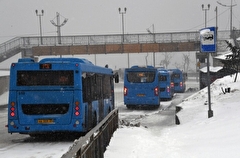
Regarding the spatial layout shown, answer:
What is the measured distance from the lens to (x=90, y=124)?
14266mm

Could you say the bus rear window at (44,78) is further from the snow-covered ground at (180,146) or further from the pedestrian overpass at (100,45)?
the pedestrian overpass at (100,45)

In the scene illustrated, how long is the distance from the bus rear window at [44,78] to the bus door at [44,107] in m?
0.30

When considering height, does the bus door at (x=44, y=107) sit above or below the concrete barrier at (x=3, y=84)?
above

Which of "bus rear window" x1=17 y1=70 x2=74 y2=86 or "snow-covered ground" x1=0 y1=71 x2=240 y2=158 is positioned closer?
"snow-covered ground" x1=0 y1=71 x2=240 y2=158

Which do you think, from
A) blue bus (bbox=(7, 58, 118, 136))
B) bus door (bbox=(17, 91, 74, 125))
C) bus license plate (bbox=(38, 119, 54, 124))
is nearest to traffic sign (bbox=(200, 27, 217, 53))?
A: blue bus (bbox=(7, 58, 118, 136))

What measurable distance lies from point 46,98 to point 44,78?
0.67m

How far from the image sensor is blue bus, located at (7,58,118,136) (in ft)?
41.7

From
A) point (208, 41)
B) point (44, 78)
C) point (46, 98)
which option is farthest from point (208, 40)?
point (46, 98)

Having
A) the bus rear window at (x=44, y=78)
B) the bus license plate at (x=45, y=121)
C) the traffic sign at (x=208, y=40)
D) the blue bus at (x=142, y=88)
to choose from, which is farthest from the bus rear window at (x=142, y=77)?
the bus license plate at (x=45, y=121)

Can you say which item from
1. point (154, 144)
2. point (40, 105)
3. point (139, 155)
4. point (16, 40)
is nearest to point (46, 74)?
point (40, 105)

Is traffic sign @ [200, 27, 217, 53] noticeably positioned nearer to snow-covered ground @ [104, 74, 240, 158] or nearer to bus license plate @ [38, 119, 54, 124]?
snow-covered ground @ [104, 74, 240, 158]

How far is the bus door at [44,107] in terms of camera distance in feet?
41.7

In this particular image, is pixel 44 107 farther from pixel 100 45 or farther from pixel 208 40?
pixel 100 45

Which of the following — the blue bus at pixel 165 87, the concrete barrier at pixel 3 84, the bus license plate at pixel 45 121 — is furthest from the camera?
the concrete barrier at pixel 3 84
